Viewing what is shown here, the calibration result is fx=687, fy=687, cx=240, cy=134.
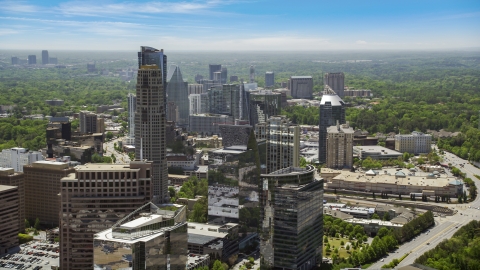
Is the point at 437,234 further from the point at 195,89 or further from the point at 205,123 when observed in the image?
the point at 195,89

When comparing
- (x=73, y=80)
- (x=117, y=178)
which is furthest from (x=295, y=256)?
(x=73, y=80)

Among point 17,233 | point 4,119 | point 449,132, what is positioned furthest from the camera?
point 4,119

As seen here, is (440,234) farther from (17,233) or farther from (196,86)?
(196,86)

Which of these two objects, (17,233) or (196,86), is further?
(196,86)

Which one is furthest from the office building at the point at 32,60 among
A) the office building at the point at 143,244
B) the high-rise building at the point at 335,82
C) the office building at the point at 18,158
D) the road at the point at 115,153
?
the office building at the point at 143,244

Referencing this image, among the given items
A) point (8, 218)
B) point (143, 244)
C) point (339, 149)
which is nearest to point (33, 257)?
point (8, 218)

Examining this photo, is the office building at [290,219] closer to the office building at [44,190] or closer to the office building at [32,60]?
the office building at [44,190]

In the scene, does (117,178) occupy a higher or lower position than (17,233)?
higher
